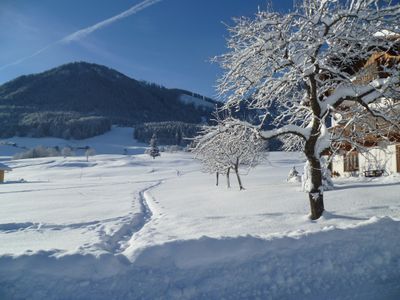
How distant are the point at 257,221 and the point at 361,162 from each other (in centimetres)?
1763

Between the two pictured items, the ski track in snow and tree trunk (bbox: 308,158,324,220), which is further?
tree trunk (bbox: 308,158,324,220)

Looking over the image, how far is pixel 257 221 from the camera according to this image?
37.4 feet

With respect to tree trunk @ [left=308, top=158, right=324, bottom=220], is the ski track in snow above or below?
below

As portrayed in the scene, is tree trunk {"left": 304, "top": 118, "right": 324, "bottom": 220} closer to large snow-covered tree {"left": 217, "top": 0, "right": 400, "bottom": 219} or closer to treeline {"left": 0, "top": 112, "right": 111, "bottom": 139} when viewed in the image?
large snow-covered tree {"left": 217, "top": 0, "right": 400, "bottom": 219}

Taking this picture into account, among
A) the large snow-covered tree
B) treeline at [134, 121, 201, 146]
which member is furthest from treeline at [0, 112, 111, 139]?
the large snow-covered tree

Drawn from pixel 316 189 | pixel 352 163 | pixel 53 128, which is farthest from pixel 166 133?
pixel 316 189

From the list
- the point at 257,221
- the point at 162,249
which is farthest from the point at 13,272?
the point at 257,221

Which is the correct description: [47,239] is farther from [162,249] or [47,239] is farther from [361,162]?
[361,162]

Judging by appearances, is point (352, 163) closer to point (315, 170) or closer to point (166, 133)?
point (315, 170)

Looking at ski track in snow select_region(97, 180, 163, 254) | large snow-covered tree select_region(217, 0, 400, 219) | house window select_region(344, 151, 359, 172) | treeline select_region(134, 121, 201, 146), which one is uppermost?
treeline select_region(134, 121, 201, 146)

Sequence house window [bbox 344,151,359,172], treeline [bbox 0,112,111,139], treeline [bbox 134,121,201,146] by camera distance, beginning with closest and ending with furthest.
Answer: house window [bbox 344,151,359,172]
treeline [bbox 134,121,201,146]
treeline [bbox 0,112,111,139]

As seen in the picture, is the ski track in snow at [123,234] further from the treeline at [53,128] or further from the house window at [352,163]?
the treeline at [53,128]

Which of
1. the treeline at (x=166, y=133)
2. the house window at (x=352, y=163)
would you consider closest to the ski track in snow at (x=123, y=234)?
the house window at (x=352, y=163)

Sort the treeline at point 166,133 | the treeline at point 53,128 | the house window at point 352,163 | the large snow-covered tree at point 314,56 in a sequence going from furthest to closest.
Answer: the treeline at point 53,128
the treeline at point 166,133
the house window at point 352,163
the large snow-covered tree at point 314,56
